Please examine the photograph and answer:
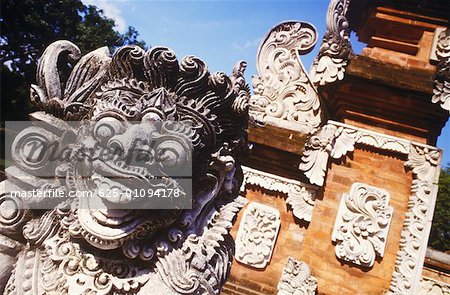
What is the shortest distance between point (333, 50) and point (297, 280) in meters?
2.48

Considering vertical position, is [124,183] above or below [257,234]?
below

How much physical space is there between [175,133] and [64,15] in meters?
18.3

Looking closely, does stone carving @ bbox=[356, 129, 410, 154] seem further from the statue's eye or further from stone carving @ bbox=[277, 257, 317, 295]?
the statue's eye

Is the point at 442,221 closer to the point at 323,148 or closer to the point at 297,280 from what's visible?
the point at 323,148

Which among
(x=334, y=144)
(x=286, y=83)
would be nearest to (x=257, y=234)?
(x=334, y=144)

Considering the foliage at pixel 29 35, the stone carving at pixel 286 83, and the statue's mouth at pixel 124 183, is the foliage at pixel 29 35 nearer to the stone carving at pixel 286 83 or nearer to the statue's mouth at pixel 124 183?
the stone carving at pixel 286 83

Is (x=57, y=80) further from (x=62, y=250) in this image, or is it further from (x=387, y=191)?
(x=387, y=191)

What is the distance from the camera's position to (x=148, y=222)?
1725 mm

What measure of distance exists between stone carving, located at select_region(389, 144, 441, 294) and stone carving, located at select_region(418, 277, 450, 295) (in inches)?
28.0

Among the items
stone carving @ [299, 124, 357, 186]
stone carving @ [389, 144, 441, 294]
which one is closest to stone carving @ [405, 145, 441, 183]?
stone carving @ [389, 144, 441, 294]

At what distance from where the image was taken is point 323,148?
4543 mm

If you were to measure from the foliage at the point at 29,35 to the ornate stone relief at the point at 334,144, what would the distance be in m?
14.1

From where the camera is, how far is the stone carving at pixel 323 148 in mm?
4539

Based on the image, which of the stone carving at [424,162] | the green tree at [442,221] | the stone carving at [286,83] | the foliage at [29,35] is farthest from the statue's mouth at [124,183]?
the green tree at [442,221]
